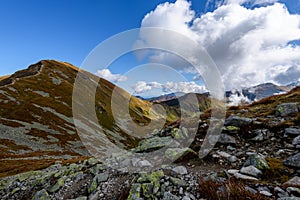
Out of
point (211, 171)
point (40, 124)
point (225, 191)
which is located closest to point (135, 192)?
point (211, 171)

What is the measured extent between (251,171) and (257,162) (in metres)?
0.61

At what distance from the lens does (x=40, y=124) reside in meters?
77.8

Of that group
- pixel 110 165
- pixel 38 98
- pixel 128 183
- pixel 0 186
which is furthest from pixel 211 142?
pixel 38 98

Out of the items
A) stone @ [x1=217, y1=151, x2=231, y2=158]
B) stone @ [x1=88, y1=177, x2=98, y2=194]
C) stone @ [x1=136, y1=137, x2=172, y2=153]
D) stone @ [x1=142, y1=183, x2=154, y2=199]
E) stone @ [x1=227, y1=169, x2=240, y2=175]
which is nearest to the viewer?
stone @ [x1=227, y1=169, x2=240, y2=175]

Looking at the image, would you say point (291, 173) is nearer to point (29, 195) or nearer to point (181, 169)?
point (181, 169)

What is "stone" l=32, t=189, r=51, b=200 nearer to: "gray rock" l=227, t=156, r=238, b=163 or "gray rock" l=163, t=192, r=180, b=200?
"gray rock" l=163, t=192, r=180, b=200

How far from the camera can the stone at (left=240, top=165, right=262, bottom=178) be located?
24.8ft

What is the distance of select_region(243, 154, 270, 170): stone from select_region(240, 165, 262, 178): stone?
0.25 m

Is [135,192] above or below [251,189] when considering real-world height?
below

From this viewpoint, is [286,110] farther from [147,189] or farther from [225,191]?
[147,189]

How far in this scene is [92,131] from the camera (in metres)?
97.2

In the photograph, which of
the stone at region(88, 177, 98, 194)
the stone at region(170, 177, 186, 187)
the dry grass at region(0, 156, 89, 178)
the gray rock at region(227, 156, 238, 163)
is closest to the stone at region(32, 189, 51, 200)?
the stone at region(88, 177, 98, 194)

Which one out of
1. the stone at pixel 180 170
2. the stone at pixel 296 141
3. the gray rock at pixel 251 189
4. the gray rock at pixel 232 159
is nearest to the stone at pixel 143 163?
the stone at pixel 180 170

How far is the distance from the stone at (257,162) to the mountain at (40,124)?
2955 cm
